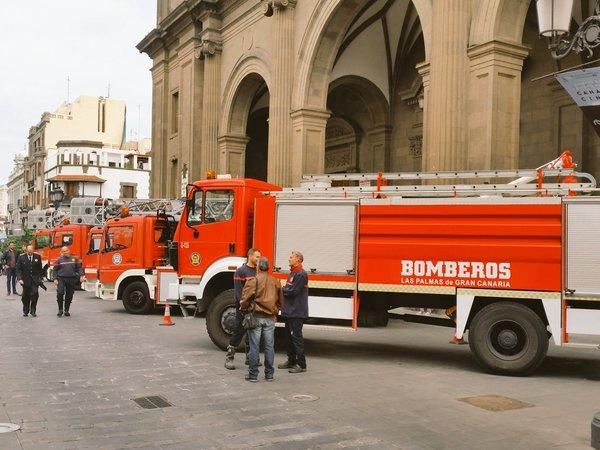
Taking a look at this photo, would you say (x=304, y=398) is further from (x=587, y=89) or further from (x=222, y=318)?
(x=587, y=89)

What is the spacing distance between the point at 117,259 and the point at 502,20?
11300 millimetres

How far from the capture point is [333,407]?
7031 millimetres

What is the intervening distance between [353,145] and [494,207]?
19.3 m

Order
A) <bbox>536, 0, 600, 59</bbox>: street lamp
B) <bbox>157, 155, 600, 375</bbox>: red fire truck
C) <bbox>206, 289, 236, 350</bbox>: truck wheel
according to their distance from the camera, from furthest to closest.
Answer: <bbox>206, 289, 236, 350</bbox>: truck wheel < <bbox>157, 155, 600, 375</bbox>: red fire truck < <bbox>536, 0, 600, 59</bbox>: street lamp

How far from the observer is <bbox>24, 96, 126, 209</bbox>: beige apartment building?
284ft

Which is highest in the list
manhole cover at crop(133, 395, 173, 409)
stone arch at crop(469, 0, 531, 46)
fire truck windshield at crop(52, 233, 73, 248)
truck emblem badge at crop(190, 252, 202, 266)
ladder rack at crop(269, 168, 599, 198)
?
stone arch at crop(469, 0, 531, 46)

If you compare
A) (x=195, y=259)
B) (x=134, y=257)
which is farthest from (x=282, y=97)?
(x=195, y=259)

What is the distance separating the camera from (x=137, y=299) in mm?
17016

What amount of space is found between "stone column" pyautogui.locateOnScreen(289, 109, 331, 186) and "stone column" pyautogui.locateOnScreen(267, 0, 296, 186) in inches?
14.7

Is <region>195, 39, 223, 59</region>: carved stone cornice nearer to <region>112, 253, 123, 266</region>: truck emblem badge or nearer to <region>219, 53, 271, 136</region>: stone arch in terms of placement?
<region>219, 53, 271, 136</region>: stone arch

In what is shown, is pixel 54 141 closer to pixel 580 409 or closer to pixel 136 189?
pixel 136 189

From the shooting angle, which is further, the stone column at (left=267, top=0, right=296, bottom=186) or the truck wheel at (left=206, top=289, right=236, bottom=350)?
the stone column at (left=267, top=0, right=296, bottom=186)

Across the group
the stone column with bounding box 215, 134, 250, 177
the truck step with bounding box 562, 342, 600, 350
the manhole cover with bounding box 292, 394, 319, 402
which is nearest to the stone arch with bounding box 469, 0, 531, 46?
the truck step with bounding box 562, 342, 600, 350

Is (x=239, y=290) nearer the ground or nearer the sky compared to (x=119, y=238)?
nearer the ground
